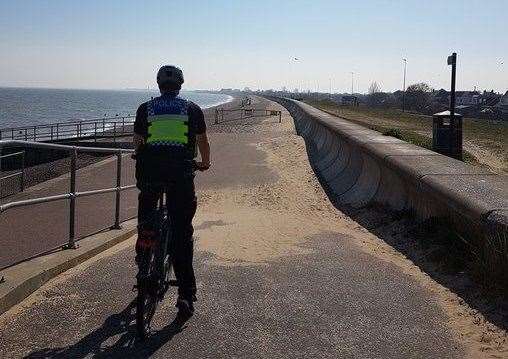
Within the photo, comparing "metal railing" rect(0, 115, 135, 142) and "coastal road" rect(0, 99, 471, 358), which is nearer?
"coastal road" rect(0, 99, 471, 358)

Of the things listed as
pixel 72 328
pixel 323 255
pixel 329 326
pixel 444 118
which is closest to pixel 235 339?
pixel 329 326

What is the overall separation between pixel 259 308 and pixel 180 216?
3.48 ft

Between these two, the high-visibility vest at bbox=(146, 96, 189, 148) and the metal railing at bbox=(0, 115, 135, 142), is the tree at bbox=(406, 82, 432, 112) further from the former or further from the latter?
the high-visibility vest at bbox=(146, 96, 189, 148)

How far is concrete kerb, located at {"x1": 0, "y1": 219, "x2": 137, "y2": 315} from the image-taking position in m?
4.43

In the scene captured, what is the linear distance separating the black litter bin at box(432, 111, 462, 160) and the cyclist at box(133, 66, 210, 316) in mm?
11534

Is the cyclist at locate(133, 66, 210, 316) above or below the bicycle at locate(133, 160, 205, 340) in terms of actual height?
above

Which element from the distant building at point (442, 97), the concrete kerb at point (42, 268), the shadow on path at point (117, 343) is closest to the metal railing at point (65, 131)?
the concrete kerb at point (42, 268)

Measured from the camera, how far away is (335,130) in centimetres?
1606

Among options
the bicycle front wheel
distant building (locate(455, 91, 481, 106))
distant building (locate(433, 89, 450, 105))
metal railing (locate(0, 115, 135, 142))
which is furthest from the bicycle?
distant building (locate(455, 91, 481, 106))

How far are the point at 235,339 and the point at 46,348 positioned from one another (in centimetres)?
129

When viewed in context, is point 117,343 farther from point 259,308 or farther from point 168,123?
point 168,123

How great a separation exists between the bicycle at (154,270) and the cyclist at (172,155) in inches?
2.3

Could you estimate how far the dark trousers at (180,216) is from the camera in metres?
4.16

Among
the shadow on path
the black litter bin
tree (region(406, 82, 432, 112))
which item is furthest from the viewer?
tree (region(406, 82, 432, 112))
